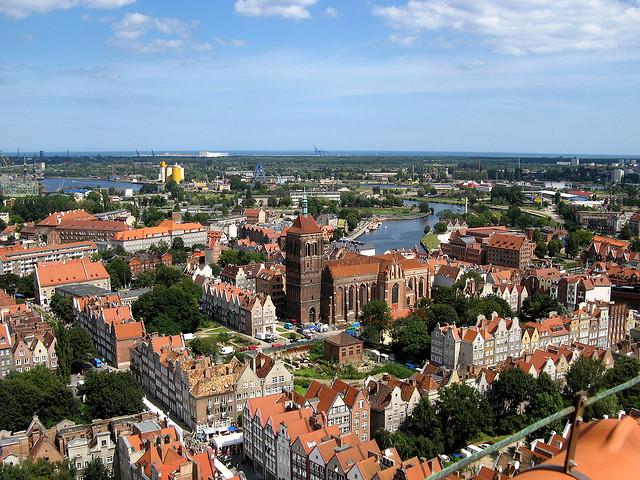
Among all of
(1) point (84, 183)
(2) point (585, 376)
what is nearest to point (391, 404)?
(2) point (585, 376)

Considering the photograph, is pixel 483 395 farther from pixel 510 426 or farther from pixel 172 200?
pixel 172 200

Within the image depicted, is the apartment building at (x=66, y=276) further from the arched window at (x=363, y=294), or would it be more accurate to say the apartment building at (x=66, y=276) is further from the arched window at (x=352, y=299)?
the arched window at (x=363, y=294)

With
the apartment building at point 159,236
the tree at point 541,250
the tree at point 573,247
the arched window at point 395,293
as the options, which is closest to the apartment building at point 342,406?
the arched window at point 395,293

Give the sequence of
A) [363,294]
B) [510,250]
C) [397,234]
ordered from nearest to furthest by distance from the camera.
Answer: [363,294] → [510,250] → [397,234]

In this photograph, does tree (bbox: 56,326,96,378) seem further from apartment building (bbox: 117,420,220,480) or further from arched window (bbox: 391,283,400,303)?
arched window (bbox: 391,283,400,303)

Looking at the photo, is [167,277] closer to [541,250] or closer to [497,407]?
[497,407]

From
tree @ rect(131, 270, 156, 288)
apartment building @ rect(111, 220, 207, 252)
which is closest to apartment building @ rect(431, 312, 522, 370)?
tree @ rect(131, 270, 156, 288)
